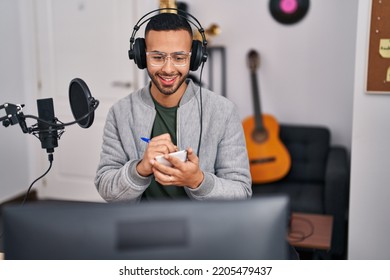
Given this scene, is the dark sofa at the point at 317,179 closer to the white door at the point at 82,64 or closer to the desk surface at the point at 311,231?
the desk surface at the point at 311,231

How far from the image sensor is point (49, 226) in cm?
70

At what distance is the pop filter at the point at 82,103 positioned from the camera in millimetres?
1167

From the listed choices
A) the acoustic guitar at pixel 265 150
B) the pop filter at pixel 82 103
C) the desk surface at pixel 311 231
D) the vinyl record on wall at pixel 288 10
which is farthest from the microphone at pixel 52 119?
the vinyl record on wall at pixel 288 10

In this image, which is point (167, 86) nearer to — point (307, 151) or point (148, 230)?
point (148, 230)

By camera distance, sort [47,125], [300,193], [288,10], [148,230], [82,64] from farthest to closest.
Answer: [82,64] < [288,10] < [300,193] < [47,125] < [148,230]

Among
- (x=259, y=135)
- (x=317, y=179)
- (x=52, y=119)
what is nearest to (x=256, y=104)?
(x=259, y=135)

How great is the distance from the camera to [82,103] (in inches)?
47.0

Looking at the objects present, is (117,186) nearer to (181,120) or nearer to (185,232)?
(181,120)

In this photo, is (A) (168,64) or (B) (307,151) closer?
(A) (168,64)

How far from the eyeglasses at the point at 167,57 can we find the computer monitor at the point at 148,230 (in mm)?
704

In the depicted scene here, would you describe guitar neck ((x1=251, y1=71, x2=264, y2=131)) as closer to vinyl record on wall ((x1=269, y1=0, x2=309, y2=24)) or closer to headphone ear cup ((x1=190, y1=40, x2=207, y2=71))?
vinyl record on wall ((x1=269, y1=0, x2=309, y2=24))

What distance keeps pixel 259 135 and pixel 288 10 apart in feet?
2.91
